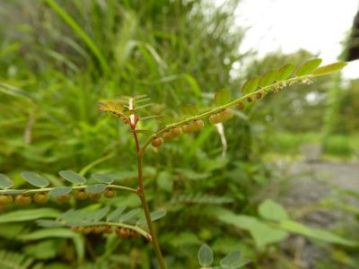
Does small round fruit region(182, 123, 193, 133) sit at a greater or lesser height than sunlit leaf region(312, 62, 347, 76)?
lesser

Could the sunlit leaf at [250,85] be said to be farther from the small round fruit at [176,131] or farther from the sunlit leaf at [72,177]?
the sunlit leaf at [72,177]

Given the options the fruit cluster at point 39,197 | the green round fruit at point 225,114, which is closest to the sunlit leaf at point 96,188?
the fruit cluster at point 39,197

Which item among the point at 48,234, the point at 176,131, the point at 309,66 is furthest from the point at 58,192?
the point at 48,234

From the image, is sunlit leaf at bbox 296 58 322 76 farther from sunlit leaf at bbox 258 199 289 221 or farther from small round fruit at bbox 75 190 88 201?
sunlit leaf at bbox 258 199 289 221

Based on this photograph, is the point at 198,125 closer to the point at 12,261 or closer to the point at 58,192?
the point at 58,192

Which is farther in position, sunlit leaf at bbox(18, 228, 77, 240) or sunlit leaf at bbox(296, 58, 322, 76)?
sunlit leaf at bbox(18, 228, 77, 240)

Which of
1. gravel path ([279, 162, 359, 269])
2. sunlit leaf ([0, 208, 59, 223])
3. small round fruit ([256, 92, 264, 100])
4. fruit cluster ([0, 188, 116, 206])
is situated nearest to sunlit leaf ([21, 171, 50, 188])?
fruit cluster ([0, 188, 116, 206])

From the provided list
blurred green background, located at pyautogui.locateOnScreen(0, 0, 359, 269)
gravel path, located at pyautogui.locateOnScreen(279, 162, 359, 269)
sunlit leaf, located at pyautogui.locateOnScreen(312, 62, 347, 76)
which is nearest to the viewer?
sunlit leaf, located at pyautogui.locateOnScreen(312, 62, 347, 76)

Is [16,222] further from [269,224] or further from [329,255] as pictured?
[329,255]
